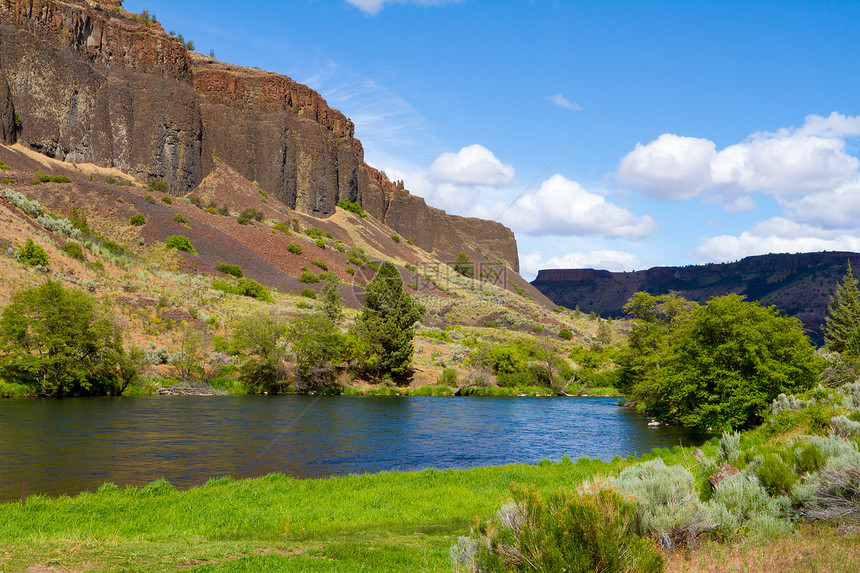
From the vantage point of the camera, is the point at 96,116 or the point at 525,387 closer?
the point at 525,387

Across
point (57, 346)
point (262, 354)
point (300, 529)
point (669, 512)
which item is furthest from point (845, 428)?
point (262, 354)

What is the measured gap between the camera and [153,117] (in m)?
99.4

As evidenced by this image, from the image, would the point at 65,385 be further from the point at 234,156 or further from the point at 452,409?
the point at 234,156

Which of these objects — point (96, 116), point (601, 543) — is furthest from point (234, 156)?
point (601, 543)

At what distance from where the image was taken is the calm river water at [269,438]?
20938 mm

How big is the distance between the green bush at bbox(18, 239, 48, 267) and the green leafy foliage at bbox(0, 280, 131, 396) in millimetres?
Result: 13180

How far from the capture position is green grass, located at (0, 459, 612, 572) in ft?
31.9

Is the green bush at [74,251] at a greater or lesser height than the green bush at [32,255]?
greater

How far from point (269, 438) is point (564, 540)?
23531mm

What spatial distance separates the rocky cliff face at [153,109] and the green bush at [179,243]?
23237mm

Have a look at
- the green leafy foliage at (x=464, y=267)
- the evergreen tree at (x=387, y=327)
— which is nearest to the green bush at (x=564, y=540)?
the evergreen tree at (x=387, y=327)

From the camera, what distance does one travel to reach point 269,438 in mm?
27906

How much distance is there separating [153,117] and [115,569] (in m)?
104

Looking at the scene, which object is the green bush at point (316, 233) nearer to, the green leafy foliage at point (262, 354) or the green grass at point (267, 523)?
the green leafy foliage at point (262, 354)
